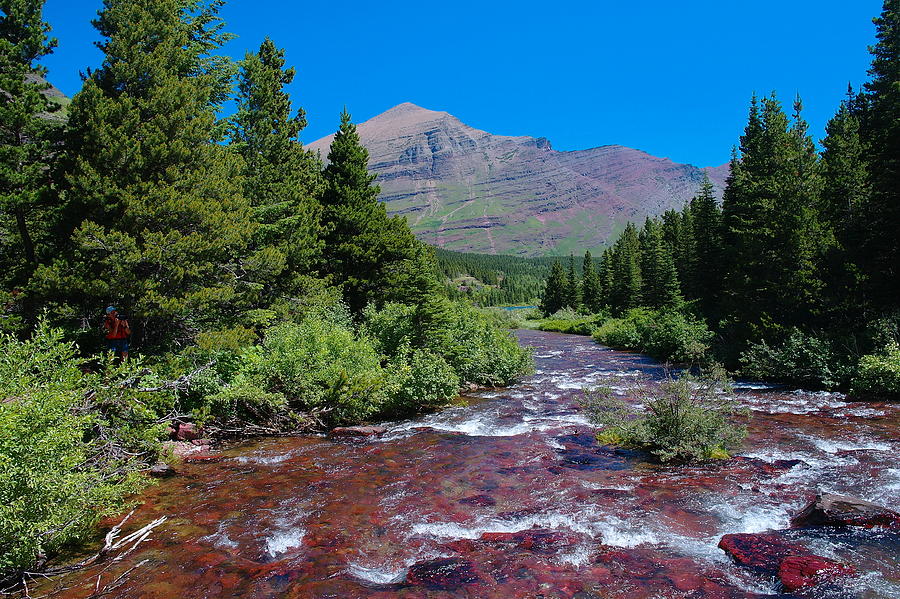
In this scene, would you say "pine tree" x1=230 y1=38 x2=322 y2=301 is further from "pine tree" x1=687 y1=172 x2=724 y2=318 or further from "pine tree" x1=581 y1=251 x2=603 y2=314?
"pine tree" x1=581 y1=251 x2=603 y2=314

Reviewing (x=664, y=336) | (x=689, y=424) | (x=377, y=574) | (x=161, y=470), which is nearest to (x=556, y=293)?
(x=664, y=336)

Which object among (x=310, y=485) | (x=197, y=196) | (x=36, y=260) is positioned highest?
(x=197, y=196)

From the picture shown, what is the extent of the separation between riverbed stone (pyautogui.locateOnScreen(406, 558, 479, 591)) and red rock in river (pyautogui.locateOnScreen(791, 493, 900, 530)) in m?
5.38

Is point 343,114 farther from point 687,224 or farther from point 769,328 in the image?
point 687,224

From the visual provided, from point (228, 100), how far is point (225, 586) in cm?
2429

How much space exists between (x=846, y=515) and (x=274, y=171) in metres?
24.9

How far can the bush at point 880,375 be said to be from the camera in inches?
675

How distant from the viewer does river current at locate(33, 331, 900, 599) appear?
672cm

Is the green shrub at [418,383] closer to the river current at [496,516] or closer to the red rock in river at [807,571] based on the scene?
the river current at [496,516]

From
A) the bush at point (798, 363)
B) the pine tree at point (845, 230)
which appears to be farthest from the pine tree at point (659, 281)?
the bush at point (798, 363)

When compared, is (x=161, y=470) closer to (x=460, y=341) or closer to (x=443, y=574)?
(x=443, y=574)

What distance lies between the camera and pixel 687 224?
235 ft

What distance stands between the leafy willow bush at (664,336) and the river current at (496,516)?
18.9 meters

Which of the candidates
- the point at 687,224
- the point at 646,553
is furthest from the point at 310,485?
the point at 687,224
